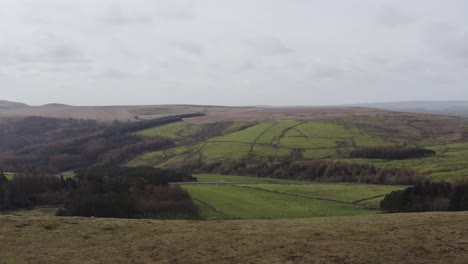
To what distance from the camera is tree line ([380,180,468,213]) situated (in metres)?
49.2

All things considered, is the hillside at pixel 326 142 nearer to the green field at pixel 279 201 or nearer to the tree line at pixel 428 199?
the green field at pixel 279 201

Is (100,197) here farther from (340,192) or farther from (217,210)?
(340,192)

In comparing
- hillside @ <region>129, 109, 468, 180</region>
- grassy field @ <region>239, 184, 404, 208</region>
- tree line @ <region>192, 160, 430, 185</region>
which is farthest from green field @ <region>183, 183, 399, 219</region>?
hillside @ <region>129, 109, 468, 180</region>

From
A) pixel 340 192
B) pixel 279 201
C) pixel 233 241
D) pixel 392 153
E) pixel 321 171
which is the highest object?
pixel 233 241

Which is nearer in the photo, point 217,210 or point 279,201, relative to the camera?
point 217,210

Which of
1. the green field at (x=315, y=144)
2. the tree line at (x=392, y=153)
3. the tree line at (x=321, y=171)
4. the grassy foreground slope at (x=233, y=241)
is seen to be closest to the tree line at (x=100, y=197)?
the grassy foreground slope at (x=233, y=241)

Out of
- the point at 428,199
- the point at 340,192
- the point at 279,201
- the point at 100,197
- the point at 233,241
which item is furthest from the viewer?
the point at 340,192

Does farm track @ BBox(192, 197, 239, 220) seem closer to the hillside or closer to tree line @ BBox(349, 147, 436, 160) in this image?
the hillside

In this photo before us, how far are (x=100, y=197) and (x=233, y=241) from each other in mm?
32238

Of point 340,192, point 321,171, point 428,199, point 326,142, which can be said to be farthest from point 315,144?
point 428,199

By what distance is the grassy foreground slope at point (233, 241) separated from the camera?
22.3 metres

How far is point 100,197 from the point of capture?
5200cm

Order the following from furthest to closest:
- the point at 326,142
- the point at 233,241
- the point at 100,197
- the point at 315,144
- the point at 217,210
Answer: the point at 326,142, the point at 315,144, the point at 217,210, the point at 100,197, the point at 233,241

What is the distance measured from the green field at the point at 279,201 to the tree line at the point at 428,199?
336 centimetres
